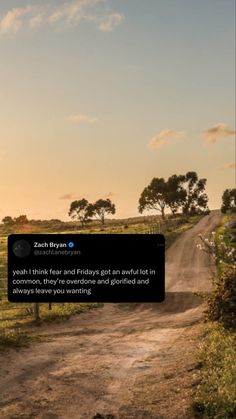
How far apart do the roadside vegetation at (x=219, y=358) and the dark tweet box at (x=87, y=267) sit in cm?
274

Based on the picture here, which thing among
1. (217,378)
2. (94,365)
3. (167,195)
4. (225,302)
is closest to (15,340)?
(94,365)

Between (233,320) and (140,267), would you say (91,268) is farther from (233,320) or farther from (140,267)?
(233,320)

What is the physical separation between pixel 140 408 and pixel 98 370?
157 inches

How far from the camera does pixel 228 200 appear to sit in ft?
493

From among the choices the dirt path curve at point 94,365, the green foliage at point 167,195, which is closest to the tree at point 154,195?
the green foliage at point 167,195

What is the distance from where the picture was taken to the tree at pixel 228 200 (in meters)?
147

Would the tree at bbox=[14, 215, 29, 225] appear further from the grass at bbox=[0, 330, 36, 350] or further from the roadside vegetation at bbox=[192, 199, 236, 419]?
the grass at bbox=[0, 330, 36, 350]

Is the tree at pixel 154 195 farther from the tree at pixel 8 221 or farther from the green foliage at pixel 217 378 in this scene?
the green foliage at pixel 217 378

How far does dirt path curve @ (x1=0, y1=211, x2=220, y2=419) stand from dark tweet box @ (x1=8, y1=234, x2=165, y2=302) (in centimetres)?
273

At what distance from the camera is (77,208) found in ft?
546

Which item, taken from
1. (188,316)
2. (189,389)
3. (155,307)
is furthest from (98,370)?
(155,307)

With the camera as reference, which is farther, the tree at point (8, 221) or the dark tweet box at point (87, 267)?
the tree at point (8, 221)

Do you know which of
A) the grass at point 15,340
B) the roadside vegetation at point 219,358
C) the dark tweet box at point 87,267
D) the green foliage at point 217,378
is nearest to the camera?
the green foliage at point 217,378

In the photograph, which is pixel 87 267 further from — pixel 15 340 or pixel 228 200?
pixel 228 200
